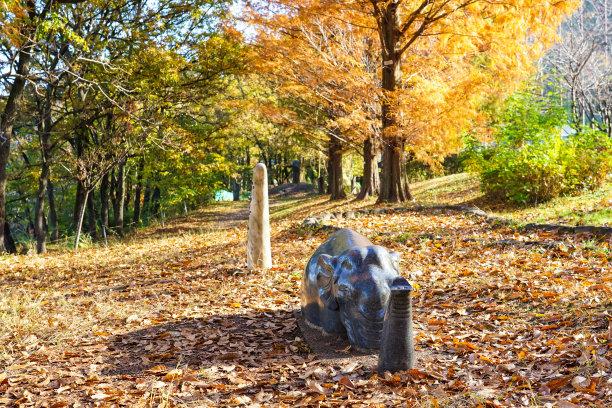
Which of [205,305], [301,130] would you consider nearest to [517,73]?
[301,130]

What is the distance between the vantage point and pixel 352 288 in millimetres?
4230

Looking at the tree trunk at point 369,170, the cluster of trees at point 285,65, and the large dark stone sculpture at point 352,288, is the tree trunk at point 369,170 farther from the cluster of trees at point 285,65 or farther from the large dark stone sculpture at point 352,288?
the large dark stone sculpture at point 352,288

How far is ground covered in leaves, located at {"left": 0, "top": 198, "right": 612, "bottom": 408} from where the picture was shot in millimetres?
3598

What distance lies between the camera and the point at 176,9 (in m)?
15.1

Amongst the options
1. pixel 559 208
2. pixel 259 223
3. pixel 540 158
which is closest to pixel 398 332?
pixel 259 223

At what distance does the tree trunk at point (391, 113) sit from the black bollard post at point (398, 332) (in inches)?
373

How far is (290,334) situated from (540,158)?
9534 millimetres

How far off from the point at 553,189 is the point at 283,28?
896 cm

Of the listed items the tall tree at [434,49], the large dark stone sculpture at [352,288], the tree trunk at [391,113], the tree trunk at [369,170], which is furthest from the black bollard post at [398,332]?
the tree trunk at [369,170]

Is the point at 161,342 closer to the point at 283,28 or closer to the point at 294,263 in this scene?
the point at 294,263

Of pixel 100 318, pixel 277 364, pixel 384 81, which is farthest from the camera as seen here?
Result: pixel 384 81

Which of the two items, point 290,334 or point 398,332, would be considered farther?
point 290,334

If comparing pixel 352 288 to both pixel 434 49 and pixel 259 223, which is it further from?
pixel 434 49

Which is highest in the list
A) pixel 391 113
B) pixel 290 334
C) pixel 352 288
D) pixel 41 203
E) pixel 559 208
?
pixel 391 113
